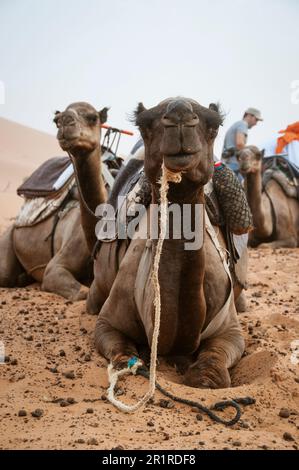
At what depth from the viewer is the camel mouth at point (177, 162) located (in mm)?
2545

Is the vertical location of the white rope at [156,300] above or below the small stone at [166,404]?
above

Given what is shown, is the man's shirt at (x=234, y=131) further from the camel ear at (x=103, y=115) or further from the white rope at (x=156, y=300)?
the white rope at (x=156, y=300)

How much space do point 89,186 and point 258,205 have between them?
13.0ft

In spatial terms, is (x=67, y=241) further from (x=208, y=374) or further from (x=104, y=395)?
(x=104, y=395)

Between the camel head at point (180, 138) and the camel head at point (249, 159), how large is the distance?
511 cm

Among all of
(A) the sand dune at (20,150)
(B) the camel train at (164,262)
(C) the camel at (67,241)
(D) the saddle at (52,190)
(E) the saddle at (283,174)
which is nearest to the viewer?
(B) the camel train at (164,262)

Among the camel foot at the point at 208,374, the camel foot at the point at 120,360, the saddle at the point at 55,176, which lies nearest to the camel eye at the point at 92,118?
the saddle at the point at 55,176

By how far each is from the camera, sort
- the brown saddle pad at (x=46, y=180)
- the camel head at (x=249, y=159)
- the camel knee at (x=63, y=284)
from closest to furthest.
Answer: the camel knee at (x=63, y=284)
the brown saddle pad at (x=46, y=180)
the camel head at (x=249, y=159)

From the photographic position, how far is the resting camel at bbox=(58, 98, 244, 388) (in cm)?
260

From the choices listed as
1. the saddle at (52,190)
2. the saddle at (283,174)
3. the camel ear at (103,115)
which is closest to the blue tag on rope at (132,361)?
the camel ear at (103,115)

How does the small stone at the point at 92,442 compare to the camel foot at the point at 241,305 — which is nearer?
the small stone at the point at 92,442

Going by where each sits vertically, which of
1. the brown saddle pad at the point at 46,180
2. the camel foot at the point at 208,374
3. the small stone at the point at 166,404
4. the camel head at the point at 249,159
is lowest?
the small stone at the point at 166,404

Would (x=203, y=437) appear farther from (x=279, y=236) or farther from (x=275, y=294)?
(x=279, y=236)

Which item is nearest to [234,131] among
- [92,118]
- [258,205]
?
[258,205]
